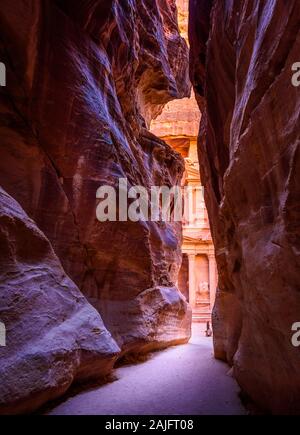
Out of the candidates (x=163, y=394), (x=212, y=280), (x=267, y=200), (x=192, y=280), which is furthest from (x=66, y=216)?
(x=212, y=280)

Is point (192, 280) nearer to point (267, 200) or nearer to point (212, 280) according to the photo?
point (212, 280)

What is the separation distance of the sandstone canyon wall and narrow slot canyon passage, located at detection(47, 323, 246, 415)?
0.49 m

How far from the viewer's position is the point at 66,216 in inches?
293

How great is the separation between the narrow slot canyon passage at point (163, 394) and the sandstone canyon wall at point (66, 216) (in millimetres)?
491

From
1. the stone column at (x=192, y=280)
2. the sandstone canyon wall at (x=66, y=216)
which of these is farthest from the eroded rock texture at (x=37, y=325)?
the stone column at (x=192, y=280)

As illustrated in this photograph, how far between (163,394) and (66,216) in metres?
4.24

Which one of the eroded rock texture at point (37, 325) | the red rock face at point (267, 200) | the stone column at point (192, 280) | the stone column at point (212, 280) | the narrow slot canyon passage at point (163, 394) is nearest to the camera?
the red rock face at point (267, 200)

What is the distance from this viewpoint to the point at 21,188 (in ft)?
22.4

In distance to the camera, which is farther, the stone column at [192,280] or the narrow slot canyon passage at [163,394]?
the stone column at [192,280]

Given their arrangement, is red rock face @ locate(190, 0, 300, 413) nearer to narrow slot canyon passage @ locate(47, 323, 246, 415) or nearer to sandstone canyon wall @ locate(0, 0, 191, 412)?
narrow slot canyon passage @ locate(47, 323, 246, 415)

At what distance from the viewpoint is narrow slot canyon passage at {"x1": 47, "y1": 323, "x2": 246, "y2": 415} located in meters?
4.82

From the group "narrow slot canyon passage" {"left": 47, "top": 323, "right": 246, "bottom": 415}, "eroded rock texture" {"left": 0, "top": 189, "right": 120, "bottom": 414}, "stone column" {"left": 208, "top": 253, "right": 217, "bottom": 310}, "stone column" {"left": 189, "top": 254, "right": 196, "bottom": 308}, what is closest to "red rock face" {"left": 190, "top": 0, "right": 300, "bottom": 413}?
"narrow slot canyon passage" {"left": 47, "top": 323, "right": 246, "bottom": 415}

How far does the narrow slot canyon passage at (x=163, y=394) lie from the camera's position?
482 centimetres

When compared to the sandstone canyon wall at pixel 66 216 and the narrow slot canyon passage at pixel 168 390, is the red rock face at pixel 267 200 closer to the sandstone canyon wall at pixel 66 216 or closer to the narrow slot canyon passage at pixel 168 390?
the narrow slot canyon passage at pixel 168 390
